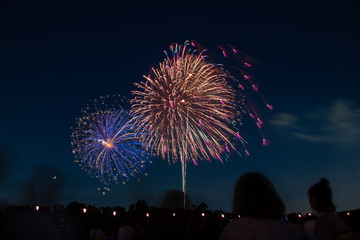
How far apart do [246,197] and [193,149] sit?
21155mm

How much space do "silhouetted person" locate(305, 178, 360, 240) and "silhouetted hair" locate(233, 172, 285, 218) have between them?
120 cm

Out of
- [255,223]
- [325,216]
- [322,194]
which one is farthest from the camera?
[322,194]

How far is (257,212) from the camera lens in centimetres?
285

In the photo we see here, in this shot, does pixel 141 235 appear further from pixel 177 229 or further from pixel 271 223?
pixel 271 223

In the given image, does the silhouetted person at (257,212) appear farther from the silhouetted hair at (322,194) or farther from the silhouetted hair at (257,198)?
the silhouetted hair at (322,194)

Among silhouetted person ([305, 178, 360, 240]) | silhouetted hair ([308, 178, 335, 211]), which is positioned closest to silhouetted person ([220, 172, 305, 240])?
silhouetted person ([305, 178, 360, 240])

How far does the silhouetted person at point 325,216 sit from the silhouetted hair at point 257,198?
1.20 meters

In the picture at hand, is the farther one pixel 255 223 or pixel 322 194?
pixel 322 194

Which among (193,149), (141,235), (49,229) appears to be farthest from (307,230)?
(193,149)

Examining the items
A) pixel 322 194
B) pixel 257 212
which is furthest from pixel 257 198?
pixel 322 194

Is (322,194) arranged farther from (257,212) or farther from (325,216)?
(257,212)

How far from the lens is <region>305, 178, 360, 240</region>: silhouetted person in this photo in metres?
3.72

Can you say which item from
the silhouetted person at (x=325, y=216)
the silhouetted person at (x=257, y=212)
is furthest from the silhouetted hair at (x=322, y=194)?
the silhouetted person at (x=257, y=212)

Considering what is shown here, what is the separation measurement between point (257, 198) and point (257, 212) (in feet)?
0.44
